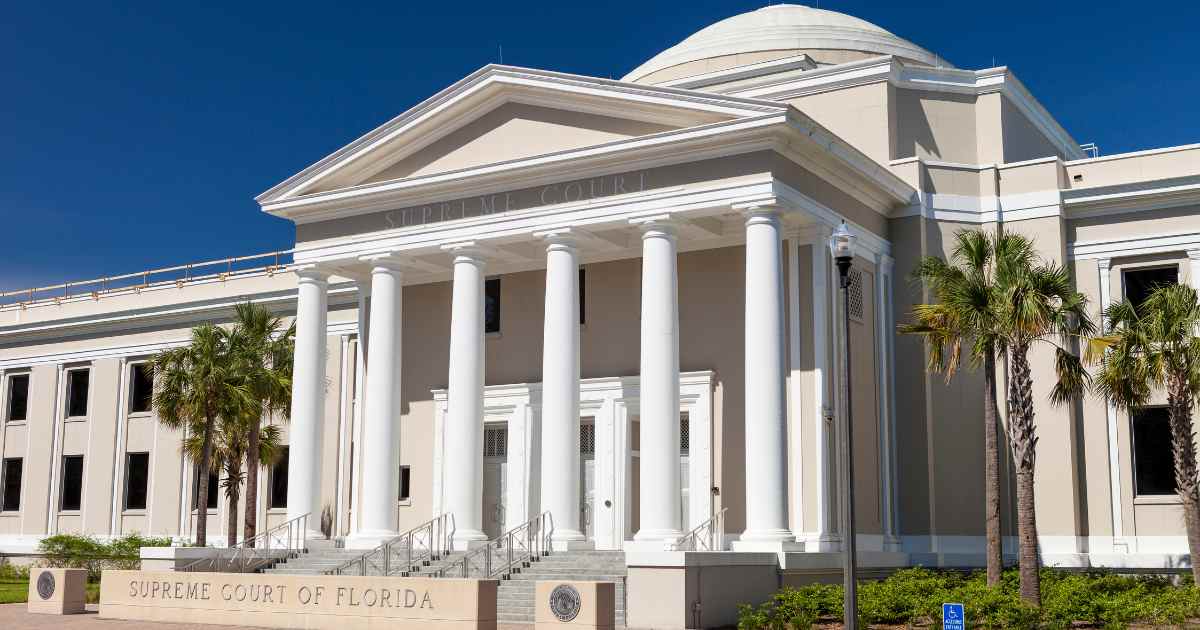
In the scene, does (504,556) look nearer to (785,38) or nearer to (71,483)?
(785,38)

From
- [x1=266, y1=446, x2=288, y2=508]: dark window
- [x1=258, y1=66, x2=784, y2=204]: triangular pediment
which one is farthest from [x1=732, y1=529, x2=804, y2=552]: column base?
[x1=266, y1=446, x2=288, y2=508]: dark window

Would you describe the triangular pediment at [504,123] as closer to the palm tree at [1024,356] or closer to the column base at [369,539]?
the palm tree at [1024,356]

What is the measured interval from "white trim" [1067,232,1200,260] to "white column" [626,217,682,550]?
10.2 metres

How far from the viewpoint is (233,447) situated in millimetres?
35250

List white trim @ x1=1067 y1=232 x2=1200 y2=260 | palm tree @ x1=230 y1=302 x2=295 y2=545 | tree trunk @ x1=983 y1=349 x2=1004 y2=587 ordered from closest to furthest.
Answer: tree trunk @ x1=983 y1=349 x2=1004 y2=587
white trim @ x1=1067 y1=232 x2=1200 y2=260
palm tree @ x1=230 y1=302 x2=295 y2=545

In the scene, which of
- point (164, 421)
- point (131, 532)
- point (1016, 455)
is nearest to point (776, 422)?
point (1016, 455)

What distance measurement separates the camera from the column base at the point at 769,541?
2442 cm

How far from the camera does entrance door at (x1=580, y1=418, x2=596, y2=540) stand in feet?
100

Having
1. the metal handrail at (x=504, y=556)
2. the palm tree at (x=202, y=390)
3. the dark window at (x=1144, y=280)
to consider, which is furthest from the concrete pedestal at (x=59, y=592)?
the dark window at (x=1144, y=280)

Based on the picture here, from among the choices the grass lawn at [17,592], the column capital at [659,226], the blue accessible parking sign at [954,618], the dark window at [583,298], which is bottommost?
the grass lawn at [17,592]

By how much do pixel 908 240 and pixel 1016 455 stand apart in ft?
27.1

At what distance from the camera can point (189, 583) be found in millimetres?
24406

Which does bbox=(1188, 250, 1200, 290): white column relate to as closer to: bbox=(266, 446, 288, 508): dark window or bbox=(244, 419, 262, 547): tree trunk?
bbox=(244, 419, 262, 547): tree trunk

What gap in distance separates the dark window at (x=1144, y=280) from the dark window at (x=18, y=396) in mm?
36165
